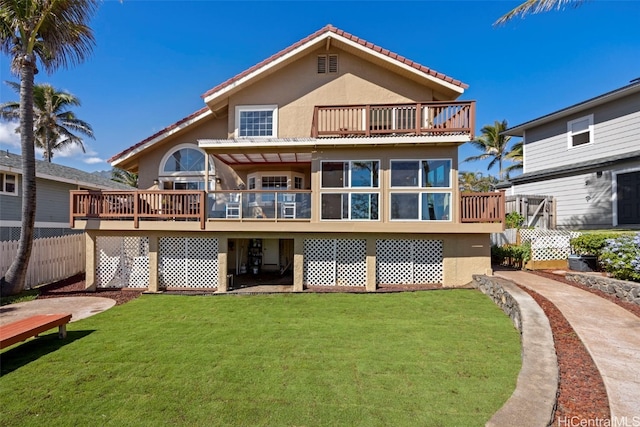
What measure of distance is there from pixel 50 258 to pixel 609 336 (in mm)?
17713

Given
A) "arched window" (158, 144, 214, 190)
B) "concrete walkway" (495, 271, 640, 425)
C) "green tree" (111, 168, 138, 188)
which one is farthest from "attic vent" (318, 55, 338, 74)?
"green tree" (111, 168, 138, 188)

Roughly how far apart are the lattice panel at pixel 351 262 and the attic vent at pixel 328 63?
7357 mm

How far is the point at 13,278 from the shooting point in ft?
32.4

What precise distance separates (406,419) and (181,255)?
984cm

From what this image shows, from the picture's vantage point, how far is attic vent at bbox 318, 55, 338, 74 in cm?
1180

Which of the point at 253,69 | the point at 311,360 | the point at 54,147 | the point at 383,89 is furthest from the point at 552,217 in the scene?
the point at 54,147

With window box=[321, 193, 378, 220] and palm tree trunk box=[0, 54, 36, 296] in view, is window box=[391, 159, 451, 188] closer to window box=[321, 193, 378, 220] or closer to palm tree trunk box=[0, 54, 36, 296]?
window box=[321, 193, 378, 220]

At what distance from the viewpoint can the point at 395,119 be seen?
→ 9.92m

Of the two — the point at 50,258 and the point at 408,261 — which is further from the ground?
the point at 408,261

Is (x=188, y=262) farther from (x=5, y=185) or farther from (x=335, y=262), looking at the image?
(x=5, y=185)

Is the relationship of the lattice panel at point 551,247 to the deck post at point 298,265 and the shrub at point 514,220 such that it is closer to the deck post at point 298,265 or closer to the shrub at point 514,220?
the shrub at point 514,220

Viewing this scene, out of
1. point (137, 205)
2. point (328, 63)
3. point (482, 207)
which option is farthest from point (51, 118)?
point (482, 207)

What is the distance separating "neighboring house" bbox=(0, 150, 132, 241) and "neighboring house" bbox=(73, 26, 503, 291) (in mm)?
7764

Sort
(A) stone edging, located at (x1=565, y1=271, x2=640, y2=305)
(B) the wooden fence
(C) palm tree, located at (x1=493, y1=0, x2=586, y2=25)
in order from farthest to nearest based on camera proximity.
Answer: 1. (B) the wooden fence
2. (C) palm tree, located at (x1=493, y1=0, x2=586, y2=25)
3. (A) stone edging, located at (x1=565, y1=271, x2=640, y2=305)
